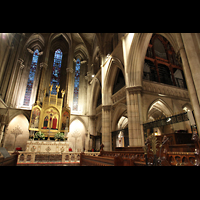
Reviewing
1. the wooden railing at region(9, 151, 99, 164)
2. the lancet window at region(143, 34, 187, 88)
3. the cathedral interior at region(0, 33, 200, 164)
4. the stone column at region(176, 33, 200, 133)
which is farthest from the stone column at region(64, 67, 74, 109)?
the stone column at region(176, 33, 200, 133)

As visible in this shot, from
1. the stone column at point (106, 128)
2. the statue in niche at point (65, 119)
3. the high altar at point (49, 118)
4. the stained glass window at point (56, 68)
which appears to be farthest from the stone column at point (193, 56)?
the stained glass window at point (56, 68)

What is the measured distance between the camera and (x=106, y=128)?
11891mm

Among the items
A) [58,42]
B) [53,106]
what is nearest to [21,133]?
[53,106]

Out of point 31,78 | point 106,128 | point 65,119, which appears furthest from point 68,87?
point 106,128

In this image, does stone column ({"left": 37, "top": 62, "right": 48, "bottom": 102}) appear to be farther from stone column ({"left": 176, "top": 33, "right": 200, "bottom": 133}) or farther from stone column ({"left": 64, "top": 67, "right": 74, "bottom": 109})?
stone column ({"left": 176, "top": 33, "right": 200, "bottom": 133})

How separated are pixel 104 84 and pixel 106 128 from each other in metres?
3.96

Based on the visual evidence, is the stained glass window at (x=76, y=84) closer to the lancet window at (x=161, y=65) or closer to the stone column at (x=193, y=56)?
the lancet window at (x=161, y=65)

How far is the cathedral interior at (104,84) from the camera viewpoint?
8.42 m

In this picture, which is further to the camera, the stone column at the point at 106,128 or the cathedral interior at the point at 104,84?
the stone column at the point at 106,128

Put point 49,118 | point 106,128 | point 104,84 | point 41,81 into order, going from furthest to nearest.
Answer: point 41,81
point 49,118
point 104,84
point 106,128

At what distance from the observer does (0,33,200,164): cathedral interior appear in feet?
27.6

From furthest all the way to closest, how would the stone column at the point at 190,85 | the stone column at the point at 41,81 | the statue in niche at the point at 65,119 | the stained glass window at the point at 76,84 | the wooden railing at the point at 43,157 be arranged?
1. the stained glass window at the point at 76,84
2. the stone column at the point at 41,81
3. the statue in niche at the point at 65,119
4. the wooden railing at the point at 43,157
5. the stone column at the point at 190,85

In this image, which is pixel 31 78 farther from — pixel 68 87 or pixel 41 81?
pixel 68 87
